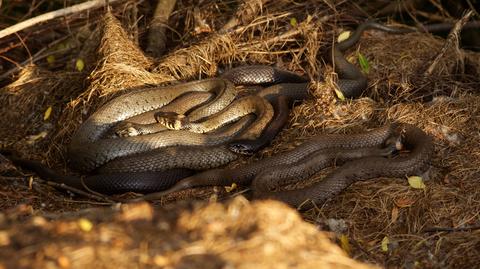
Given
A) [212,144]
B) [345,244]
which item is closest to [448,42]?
[212,144]

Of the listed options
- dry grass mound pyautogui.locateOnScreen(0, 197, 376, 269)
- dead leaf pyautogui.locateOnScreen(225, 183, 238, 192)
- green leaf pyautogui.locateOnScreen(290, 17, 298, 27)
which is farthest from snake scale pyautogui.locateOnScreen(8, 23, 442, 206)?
dry grass mound pyautogui.locateOnScreen(0, 197, 376, 269)

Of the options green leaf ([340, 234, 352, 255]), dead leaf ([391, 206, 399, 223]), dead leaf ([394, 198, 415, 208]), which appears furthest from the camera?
dead leaf ([394, 198, 415, 208])

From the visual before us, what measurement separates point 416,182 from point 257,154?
2230mm

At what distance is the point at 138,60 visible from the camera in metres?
10.2

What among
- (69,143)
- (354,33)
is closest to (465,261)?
(69,143)

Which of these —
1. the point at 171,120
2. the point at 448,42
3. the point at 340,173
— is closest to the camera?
the point at 340,173

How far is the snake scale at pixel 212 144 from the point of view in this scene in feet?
24.7

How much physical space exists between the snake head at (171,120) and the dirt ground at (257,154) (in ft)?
2.70

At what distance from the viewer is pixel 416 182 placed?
7.16m

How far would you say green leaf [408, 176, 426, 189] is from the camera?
712 cm

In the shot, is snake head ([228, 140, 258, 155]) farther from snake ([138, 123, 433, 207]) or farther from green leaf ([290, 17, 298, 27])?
green leaf ([290, 17, 298, 27])

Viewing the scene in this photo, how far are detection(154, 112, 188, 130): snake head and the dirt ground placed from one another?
0.82m

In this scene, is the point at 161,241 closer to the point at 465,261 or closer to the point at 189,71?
the point at 465,261

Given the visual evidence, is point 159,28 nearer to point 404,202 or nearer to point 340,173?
point 340,173
